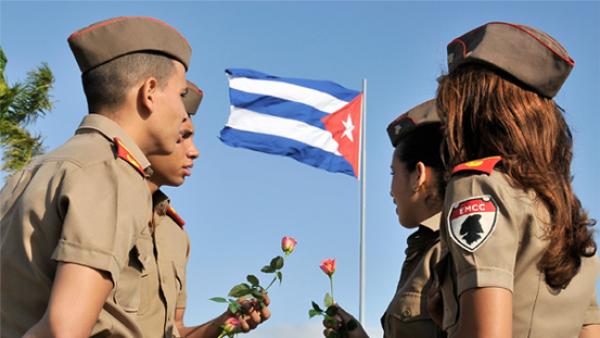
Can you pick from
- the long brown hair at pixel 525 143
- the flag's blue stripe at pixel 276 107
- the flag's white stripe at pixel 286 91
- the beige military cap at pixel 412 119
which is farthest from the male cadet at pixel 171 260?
the flag's white stripe at pixel 286 91

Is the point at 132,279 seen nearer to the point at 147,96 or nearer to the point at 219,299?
the point at 147,96

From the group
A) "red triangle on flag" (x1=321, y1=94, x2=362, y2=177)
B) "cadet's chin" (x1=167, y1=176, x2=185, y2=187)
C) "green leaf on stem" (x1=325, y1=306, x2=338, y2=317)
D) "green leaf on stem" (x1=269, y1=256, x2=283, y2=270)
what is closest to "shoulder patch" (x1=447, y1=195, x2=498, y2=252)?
"green leaf on stem" (x1=325, y1=306, x2=338, y2=317)

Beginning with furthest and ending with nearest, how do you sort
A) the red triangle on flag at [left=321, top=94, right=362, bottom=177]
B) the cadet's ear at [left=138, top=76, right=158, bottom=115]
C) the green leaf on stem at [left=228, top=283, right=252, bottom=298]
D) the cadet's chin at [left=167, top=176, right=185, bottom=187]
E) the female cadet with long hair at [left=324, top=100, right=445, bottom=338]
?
the red triangle on flag at [left=321, top=94, right=362, bottom=177], the cadet's chin at [left=167, top=176, right=185, bottom=187], the green leaf on stem at [left=228, top=283, right=252, bottom=298], the female cadet with long hair at [left=324, top=100, right=445, bottom=338], the cadet's ear at [left=138, top=76, right=158, bottom=115]

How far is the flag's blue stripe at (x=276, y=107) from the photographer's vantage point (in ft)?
45.0

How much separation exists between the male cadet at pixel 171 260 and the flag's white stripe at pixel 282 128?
831cm

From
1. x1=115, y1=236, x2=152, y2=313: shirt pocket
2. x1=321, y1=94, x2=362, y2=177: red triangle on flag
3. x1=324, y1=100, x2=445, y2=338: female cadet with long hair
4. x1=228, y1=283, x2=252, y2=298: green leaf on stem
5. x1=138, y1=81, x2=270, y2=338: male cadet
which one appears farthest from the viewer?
x1=321, y1=94, x2=362, y2=177: red triangle on flag

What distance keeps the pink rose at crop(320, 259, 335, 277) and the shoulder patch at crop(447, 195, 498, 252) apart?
5.94ft

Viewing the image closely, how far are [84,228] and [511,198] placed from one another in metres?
1.31

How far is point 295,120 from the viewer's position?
1375 centimetres

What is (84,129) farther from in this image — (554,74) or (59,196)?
(554,74)

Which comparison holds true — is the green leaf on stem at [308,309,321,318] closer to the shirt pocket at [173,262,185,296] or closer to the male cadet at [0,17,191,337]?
the shirt pocket at [173,262,185,296]

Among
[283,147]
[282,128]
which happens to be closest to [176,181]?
[283,147]

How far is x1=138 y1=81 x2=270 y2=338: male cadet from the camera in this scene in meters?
4.19

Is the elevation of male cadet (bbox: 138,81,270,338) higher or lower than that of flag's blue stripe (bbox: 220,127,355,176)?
lower
